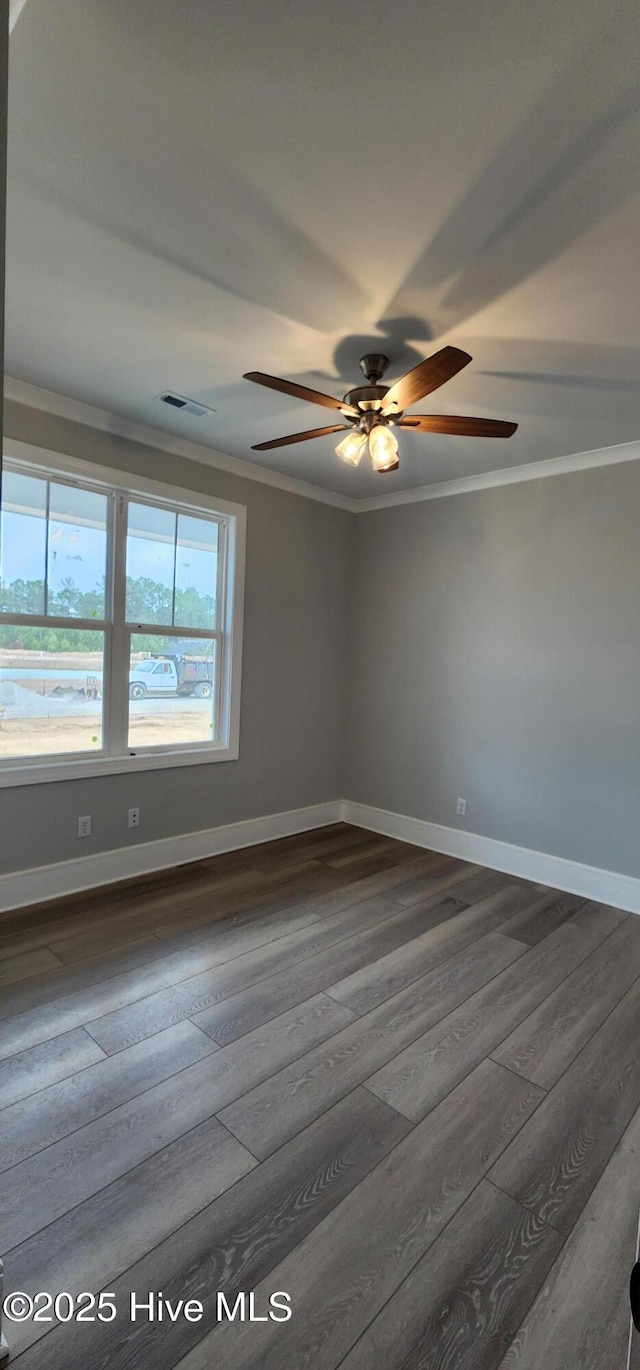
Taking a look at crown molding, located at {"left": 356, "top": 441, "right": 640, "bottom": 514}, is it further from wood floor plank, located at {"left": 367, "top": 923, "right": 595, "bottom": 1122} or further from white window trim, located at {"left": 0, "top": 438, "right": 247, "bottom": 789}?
wood floor plank, located at {"left": 367, "top": 923, "right": 595, "bottom": 1122}

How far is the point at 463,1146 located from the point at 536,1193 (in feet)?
0.68

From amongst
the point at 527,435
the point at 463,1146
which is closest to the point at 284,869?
the point at 463,1146

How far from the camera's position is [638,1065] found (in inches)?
78.4

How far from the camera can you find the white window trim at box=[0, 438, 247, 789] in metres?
2.86

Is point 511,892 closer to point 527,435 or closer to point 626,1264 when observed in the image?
point 626,1264

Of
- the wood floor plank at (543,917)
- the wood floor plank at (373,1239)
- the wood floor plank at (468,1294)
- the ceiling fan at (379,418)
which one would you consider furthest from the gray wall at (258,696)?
the wood floor plank at (468,1294)

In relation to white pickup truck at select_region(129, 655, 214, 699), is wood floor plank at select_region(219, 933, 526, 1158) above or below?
below

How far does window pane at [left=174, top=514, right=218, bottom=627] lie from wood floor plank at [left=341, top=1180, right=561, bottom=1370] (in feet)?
9.86

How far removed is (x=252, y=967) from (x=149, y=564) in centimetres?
225

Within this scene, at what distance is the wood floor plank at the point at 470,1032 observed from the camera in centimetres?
183

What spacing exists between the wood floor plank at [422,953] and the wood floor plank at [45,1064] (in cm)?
93

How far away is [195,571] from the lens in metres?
3.60

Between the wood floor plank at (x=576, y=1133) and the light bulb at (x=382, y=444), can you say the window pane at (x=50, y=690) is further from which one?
the wood floor plank at (x=576, y=1133)

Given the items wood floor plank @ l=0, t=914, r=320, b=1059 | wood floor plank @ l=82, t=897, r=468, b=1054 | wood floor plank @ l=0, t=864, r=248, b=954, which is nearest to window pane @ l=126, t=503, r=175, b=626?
wood floor plank @ l=0, t=864, r=248, b=954
